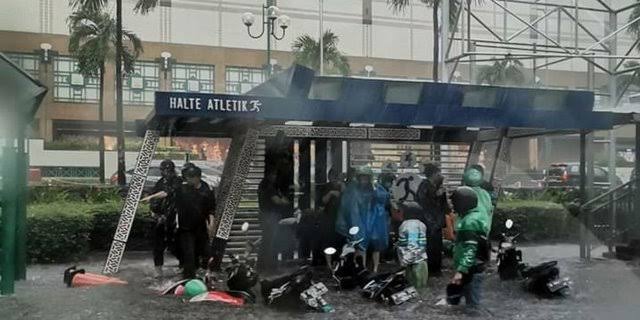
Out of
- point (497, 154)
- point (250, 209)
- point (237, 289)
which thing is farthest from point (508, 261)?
point (237, 289)

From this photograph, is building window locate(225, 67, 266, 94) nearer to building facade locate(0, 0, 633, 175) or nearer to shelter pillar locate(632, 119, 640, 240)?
building facade locate(0, 0, 633, 175)

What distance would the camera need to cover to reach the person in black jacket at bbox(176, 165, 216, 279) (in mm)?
9156

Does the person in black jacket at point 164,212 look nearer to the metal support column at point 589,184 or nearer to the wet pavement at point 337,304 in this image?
the wet pavement at point 337,304

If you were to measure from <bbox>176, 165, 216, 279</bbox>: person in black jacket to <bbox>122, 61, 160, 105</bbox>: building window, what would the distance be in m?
7.09

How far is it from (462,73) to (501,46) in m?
3.10

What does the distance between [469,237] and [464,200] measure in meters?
0.37

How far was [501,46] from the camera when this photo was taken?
14109 mm

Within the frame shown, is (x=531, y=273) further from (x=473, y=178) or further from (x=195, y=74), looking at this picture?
(x=195, y=74)

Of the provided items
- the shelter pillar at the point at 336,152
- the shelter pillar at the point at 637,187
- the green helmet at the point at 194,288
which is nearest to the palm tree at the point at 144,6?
the shelter pillar at the point at 336,152

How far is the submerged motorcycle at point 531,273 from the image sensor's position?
28.9 feet

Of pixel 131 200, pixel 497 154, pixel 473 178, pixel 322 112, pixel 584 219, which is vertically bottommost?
pixel 584 219

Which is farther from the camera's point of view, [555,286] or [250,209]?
[250,209]

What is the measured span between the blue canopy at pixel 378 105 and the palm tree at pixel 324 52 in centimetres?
1089

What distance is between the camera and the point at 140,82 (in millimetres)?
20516
